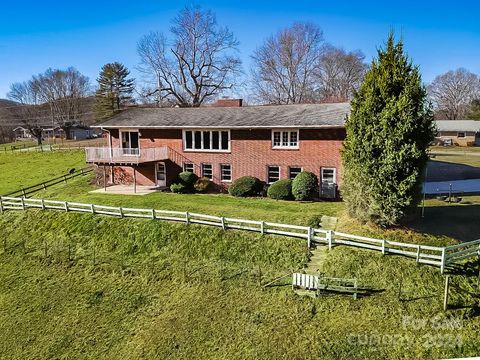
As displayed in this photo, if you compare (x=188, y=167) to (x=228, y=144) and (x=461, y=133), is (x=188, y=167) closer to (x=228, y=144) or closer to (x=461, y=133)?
(x=228, y=144)

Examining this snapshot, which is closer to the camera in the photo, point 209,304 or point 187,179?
point 209,304

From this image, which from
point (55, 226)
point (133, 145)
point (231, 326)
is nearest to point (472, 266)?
point (231, 326)

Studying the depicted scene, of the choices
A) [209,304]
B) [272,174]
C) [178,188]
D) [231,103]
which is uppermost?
[231,103]

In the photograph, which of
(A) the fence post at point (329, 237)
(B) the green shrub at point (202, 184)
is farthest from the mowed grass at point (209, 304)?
(B) the green shrub at point (202, 184)

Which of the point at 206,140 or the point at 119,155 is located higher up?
the point at 206,140

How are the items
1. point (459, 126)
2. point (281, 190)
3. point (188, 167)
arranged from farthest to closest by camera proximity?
1. point (459, 126)
2. point (188, 167)
3. point (281, 190)

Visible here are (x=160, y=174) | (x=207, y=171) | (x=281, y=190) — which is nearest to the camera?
(x=281, y=190)

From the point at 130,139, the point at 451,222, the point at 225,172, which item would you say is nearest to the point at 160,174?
the point at 130,139

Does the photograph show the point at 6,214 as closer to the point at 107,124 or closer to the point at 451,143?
the point at 107,124
